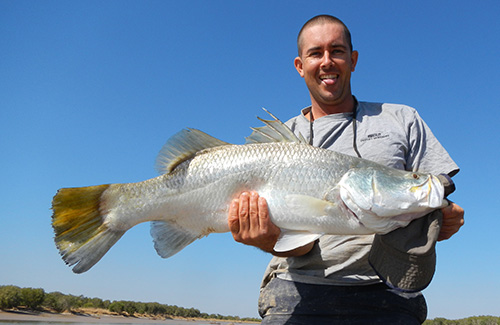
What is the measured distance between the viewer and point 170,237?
4359 millimetres

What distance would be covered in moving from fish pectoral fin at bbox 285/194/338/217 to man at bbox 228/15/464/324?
1.10 feet

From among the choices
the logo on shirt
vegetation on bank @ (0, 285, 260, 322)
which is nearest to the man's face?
the logo on shirt

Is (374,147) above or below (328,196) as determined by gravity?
above

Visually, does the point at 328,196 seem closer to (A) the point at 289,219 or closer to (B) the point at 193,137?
(A) the point at 289,219

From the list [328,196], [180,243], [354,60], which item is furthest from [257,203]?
[354,60]

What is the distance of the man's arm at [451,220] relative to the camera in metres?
3.92

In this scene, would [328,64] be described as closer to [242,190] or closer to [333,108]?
[333,108]

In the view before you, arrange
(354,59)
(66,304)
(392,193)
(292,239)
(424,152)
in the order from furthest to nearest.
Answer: (66,304) → (354,59) → (424,152) → (292,239) → (392,193)

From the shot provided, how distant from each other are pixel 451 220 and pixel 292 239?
154cm

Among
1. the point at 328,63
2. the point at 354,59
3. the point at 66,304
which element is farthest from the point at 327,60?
the point at 66,304

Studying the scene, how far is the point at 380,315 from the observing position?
4.46 metres

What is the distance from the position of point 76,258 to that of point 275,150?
2.30m

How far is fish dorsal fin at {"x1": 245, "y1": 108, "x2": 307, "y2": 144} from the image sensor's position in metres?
4.50

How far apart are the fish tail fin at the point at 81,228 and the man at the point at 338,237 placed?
138 centimetres
